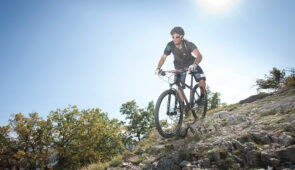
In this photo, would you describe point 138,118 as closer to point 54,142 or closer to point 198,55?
point 54,142

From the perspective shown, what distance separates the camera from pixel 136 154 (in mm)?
5055

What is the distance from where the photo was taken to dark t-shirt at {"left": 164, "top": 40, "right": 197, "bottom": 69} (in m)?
5.30

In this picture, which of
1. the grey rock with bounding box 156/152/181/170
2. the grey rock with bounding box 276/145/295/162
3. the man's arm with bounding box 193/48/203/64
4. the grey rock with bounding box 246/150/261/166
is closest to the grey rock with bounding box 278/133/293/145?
the grey rock with bounding box 276/145/295/162

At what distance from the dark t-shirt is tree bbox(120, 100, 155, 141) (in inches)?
1238

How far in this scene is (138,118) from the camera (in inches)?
1459

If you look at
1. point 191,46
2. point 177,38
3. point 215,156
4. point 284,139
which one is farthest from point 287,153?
point 177,38

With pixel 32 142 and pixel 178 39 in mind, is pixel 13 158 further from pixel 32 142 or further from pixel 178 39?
pixel 178 39

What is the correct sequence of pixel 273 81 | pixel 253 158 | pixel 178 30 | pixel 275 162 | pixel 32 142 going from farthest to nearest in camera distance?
pixel 32 142, pixel 273 81, pixel 178 30, pixel 253 158, pixel 275 162

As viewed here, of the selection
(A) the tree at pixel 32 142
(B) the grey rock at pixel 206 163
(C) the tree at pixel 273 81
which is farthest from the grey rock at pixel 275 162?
(A) the tree at pixel 32 142

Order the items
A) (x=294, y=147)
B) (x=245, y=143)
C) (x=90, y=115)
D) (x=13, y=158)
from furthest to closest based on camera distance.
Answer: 1. (x=90, y=115)
2. (x=13, y=158)
3. (x=245, y=143)
4. (x=294, y=147)

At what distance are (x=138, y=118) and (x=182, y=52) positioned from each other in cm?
3312

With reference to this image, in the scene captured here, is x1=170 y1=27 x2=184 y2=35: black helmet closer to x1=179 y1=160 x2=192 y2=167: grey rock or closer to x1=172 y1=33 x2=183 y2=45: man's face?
x1=172 y1=33 x2=183 y2=45: man's face

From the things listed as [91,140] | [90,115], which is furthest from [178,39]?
[90,115]

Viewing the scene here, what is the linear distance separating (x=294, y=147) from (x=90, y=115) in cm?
2799
